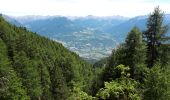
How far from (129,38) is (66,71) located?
81.4 metres

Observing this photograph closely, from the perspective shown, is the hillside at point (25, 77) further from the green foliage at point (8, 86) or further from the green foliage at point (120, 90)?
the green foliage at point (120, 90)

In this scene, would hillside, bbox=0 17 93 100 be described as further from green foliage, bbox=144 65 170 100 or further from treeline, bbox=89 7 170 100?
green foliage, bbox=144 65 170 100

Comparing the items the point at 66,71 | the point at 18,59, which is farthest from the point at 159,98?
the point at 66,71

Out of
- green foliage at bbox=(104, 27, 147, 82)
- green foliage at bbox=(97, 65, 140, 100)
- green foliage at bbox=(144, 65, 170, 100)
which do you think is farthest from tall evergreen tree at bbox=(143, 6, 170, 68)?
green foliage at bbox=(97, 65, 140, 100)

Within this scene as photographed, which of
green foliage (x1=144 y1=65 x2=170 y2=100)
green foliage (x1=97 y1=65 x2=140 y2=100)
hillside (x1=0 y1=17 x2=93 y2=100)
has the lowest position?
hillside (x1=0 y1=17 x2=93 y2=100)

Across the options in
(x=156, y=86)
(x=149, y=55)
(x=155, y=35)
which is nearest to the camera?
(x=156, y=86)

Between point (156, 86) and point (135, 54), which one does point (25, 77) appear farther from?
point (156, 86)

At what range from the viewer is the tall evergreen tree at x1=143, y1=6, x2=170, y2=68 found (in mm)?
57753

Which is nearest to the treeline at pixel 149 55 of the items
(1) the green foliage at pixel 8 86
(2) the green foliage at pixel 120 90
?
(1) the green foliage at pixel 8 86

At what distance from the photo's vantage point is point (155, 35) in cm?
5825

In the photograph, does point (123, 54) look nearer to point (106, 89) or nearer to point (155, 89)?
point (155, 89)

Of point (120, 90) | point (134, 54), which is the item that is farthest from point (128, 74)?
point (134, 54)

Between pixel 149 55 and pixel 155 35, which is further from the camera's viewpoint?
pixel 149 55

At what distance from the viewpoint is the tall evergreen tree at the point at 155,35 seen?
2274 inches
